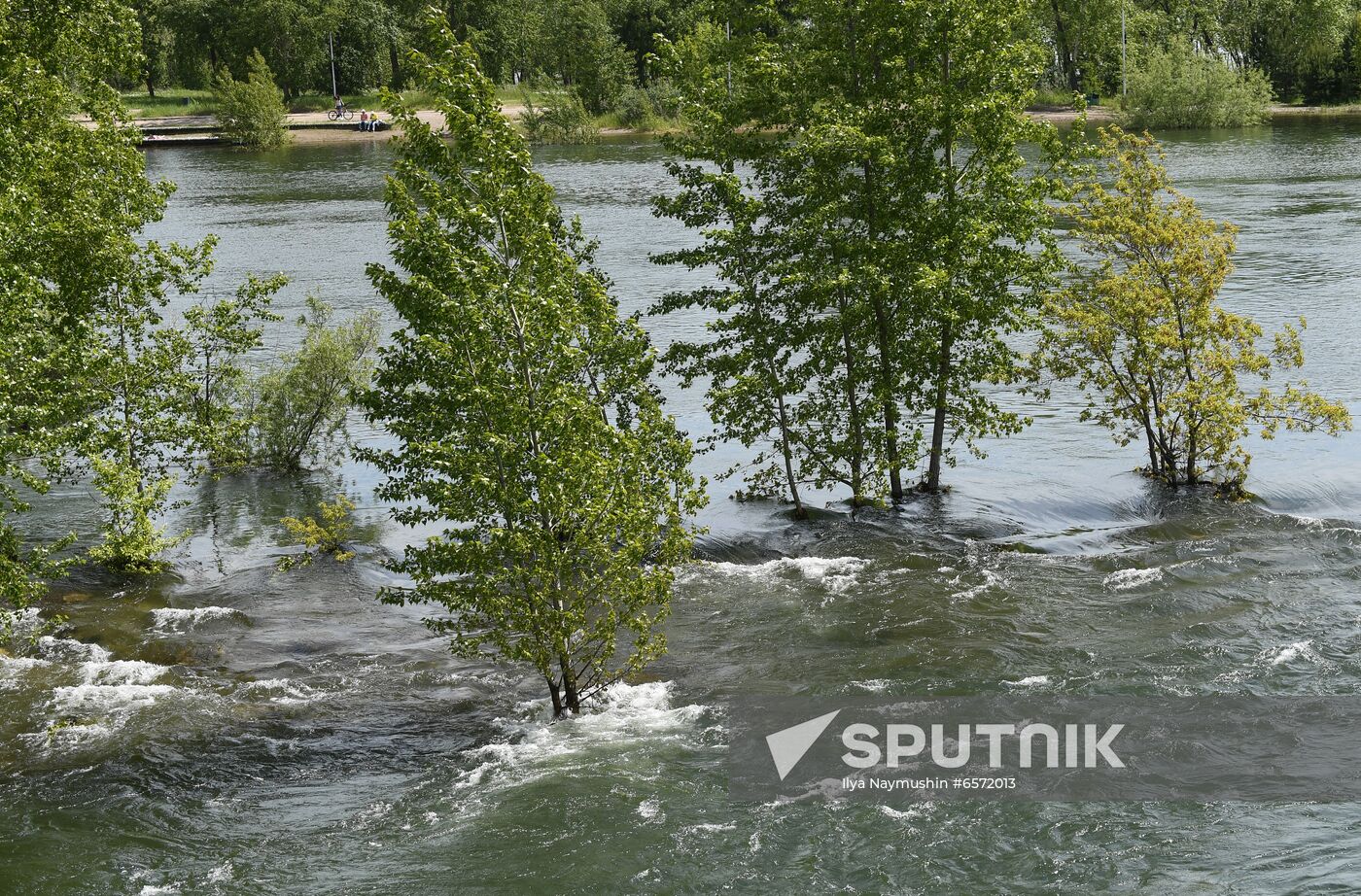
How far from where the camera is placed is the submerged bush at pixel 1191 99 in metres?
87.4

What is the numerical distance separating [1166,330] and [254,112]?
87.9m

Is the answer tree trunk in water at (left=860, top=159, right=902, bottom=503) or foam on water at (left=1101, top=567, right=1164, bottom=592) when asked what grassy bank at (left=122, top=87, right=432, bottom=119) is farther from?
foam on water at (left=1101, top=567, right=1164, bottom=592)

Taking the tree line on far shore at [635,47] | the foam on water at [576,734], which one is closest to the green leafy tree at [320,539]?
the foam on water at [576,734]

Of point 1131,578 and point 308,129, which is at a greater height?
point 308,129

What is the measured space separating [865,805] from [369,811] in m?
5.52

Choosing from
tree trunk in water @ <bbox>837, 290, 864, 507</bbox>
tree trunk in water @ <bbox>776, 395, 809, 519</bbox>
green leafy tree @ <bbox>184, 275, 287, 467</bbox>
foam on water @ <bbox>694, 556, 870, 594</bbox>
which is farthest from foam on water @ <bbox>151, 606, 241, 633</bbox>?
tree trunk in water @ <bbox>837, 290, 864, 507</bbox>

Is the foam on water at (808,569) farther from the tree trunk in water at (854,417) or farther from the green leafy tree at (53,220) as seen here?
the green leafy tree at (53,220)

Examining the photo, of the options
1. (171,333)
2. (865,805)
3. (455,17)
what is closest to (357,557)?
(171,333)

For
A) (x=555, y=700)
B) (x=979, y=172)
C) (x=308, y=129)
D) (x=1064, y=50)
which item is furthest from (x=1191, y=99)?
(x=555, y=700)

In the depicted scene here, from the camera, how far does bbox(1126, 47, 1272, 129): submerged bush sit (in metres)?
87.4

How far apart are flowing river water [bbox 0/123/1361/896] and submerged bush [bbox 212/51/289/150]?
7781 cm

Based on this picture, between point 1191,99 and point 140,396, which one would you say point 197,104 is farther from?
point 140,396

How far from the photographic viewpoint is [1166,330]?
25.2m

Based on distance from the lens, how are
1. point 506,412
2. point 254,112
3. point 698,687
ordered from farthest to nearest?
1. point 254,112
2. point 698,687
3. point 506,412
